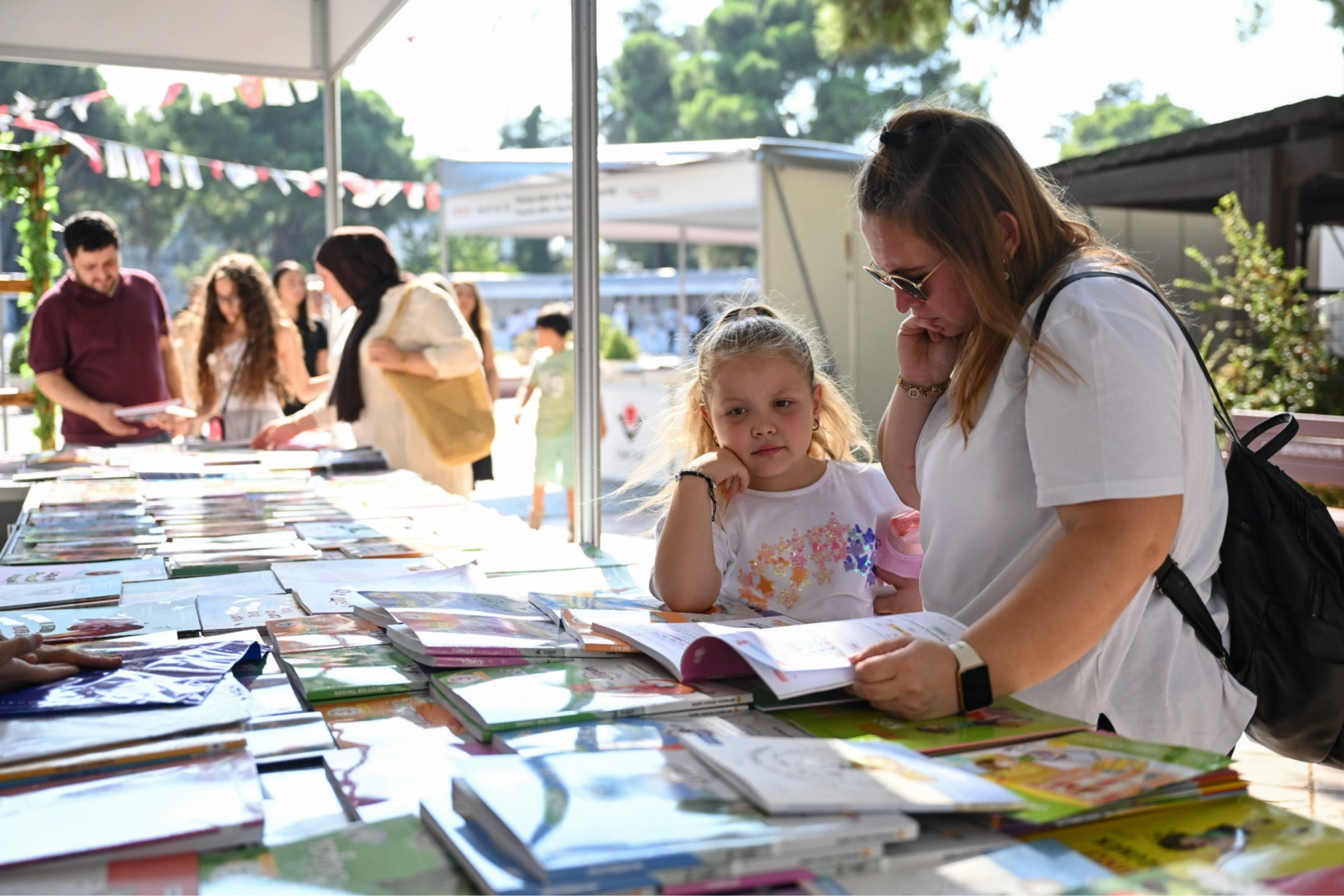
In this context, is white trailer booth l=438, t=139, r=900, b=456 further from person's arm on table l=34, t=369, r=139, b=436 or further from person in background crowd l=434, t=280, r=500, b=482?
person's arm on table l=34, t=369, r=139, b=436

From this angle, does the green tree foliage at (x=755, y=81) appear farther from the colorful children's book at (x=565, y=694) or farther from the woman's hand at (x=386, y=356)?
the colorful children's book at (x=565, y=694)

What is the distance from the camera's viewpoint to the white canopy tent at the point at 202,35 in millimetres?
Answer: 4730

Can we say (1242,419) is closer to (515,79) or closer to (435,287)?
(435,287)

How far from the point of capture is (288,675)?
132 centimetres

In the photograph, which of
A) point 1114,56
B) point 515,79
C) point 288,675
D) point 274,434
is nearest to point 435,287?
point 274,434

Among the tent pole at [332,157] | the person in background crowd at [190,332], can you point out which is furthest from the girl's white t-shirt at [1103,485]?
the person in background crowd at [190,332]

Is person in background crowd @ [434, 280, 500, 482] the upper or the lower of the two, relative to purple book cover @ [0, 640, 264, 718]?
upper

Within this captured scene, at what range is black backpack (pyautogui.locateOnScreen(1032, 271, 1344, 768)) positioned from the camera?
1.36 m

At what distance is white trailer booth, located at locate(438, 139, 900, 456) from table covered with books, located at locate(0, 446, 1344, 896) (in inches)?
281

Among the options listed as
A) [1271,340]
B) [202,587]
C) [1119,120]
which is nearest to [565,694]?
[202,587]

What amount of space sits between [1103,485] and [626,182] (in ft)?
29.0

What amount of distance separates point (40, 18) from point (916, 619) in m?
4.92

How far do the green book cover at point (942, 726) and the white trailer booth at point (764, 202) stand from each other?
7282 mm

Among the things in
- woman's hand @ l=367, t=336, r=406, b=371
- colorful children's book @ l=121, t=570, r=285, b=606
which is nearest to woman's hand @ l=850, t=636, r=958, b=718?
colorful children's book @ l=121, t=570, r=285, b=606
